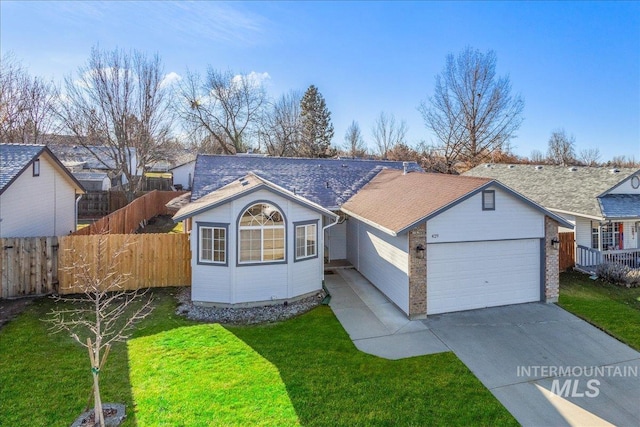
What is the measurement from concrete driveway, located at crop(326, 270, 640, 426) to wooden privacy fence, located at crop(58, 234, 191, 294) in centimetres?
599

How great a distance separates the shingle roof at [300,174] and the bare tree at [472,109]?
20.6 meters

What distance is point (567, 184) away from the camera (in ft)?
62.2

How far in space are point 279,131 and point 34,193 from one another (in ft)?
97.4

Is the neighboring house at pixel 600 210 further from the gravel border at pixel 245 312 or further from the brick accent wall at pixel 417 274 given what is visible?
the gravel border at pixel 245 312

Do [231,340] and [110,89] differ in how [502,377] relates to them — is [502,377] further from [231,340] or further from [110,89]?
[110,89]

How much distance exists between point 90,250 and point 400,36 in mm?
17434

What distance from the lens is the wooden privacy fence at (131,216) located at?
15534 mm

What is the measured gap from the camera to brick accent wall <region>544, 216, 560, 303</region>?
11219mm

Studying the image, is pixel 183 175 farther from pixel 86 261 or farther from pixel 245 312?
pixel 245 312

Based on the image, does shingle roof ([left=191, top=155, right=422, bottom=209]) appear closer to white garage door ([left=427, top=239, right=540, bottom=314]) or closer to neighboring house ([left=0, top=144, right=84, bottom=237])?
neighboring house ([left=0, top=144, right=84, bottom=237])

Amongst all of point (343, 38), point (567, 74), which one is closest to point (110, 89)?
point (343, 38)

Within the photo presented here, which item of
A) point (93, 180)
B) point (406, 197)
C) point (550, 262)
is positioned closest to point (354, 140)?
point (93, 180)

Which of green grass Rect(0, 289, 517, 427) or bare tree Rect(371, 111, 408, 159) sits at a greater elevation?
bare tree Rect(371, 111, 408, 159)

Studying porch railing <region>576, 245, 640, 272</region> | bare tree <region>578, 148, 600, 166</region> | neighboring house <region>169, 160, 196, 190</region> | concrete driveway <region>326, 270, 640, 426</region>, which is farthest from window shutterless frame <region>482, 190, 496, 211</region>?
bare tree <region>578, 148, 600, 166</region>
